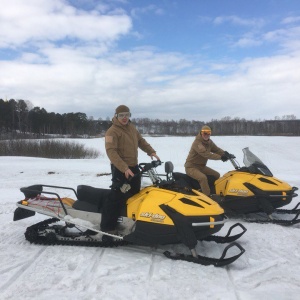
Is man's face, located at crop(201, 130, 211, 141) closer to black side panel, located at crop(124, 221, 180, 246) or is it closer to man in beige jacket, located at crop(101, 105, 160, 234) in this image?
man in beige jacket, located at crop(101, 105, 160, 234)

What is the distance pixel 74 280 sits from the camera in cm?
315

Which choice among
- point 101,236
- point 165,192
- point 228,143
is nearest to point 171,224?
point 165,192

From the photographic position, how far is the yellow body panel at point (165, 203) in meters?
3.77

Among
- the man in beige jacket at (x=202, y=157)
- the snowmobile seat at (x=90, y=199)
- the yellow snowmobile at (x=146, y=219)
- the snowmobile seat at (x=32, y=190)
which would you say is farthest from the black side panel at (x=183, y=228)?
the man in beige jacket at (x=202, y=157)

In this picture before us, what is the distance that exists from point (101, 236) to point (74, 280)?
48.2 inches

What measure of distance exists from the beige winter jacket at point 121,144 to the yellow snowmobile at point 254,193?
47.3 inches

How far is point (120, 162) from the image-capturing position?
160 inches

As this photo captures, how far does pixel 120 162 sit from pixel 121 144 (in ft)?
1.15

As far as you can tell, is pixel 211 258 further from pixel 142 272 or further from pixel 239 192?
pixel 239 192

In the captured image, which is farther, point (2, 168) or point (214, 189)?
point (2, 168)

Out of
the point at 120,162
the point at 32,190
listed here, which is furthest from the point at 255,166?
the point at 32,190

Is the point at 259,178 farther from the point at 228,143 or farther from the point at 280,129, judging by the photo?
the point at 280,129

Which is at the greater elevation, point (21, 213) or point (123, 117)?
point (123, 117)

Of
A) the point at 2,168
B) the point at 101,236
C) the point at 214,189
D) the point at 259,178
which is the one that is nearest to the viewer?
the point at 101,236
